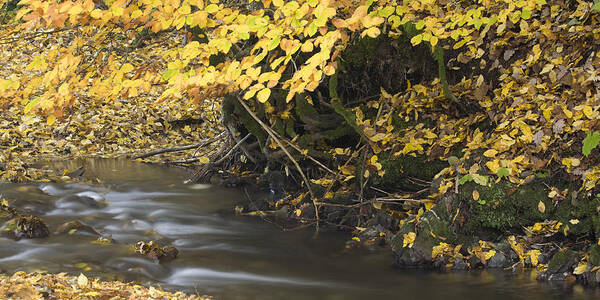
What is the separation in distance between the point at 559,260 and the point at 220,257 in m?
2.83

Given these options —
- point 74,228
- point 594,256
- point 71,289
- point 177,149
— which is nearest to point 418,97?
point 594,256

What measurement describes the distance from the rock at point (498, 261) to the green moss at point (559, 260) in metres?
0.37

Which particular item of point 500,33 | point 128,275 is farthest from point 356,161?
point 128,275

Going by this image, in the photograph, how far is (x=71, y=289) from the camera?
3.75 m

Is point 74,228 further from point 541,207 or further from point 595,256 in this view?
point 595,256

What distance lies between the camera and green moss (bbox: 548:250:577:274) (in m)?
4.22

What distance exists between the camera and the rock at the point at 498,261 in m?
4.56

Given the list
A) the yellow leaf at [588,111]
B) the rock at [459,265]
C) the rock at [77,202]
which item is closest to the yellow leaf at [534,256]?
the rock at [459,265]

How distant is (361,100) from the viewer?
6.59 meters

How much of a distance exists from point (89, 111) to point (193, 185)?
5020mm

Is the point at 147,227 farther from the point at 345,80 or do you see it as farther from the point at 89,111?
the point at 89,111

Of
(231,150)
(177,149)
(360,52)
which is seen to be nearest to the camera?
(360,52)

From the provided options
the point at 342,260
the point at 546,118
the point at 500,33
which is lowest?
the point at 342,260

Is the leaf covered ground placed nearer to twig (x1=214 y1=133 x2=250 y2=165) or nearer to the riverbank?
twig (x1=214 y1=133 x2=250 y2=165)
